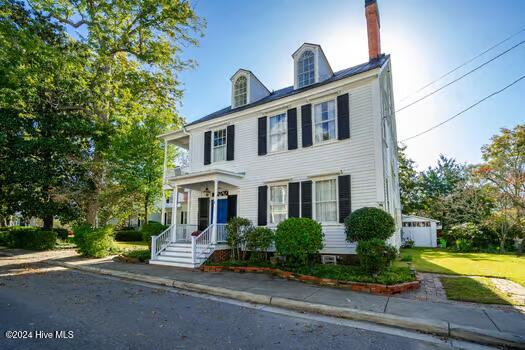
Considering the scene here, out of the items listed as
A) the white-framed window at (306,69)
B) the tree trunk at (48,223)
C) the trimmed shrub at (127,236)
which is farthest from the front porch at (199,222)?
the trimmed shrub at (127,236)

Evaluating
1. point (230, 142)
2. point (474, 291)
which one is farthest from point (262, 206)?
point (474, 291)

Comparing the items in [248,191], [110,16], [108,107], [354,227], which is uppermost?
[110,16]

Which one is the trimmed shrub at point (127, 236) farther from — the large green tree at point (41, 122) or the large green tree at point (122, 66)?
the large green tree at point (122, 66)

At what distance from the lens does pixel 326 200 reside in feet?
34.7

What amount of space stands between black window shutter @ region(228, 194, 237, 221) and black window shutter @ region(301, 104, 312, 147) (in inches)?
161

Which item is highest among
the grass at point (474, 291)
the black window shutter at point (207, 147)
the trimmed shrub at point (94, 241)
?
the black window shutter at point (207, 147)

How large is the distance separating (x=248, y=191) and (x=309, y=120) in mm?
3956

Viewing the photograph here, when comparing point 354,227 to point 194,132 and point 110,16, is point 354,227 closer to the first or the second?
point 194,132

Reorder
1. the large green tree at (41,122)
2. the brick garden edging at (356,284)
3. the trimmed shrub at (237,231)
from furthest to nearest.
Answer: the large green tree at (41,122) < the trimmed shrub at (237,231) < the brick garden edging at (356,284)

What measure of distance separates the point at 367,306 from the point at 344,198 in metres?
4.76

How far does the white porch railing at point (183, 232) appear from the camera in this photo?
13.1m

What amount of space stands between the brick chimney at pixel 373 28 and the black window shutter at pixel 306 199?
6530mm

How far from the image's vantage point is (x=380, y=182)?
936cm

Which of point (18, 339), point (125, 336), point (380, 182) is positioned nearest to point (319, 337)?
point (125, 336)
